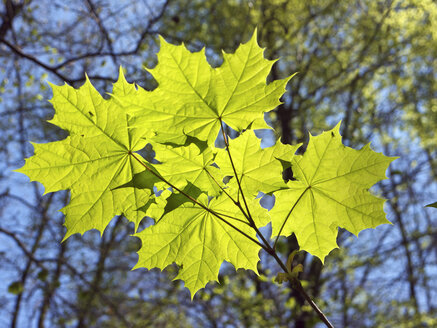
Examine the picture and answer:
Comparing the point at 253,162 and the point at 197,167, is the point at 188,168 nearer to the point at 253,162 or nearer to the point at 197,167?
the point at 197,167

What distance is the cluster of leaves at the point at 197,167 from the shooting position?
1.02 m

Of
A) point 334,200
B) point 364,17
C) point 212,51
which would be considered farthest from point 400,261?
point 334,200

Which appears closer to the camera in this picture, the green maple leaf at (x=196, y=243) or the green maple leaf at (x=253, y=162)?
the green maple leaf at (x=253, y=162)

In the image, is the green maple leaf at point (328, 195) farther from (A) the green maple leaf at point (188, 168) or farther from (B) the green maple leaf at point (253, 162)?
(A) the green maple leaf at point (188, 168)

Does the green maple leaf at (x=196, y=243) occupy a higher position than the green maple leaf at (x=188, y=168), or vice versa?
the green maple leaf at (x=188, y=168)

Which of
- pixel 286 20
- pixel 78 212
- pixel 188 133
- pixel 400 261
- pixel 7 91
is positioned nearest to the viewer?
pixel 188 133

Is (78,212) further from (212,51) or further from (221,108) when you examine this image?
(212,51)

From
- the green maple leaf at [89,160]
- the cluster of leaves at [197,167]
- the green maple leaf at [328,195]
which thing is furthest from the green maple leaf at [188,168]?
the green maple leaf at [328,195]

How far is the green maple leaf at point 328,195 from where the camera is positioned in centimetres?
112

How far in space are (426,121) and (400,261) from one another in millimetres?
3326

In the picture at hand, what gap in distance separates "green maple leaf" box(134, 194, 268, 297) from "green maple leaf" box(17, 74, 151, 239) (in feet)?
0.40

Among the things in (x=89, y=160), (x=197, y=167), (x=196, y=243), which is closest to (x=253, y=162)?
(x=197, y=167)

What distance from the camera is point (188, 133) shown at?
41.3 inches

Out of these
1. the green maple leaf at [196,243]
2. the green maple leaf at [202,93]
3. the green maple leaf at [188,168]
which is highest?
the green maple leaf at [202,93]
